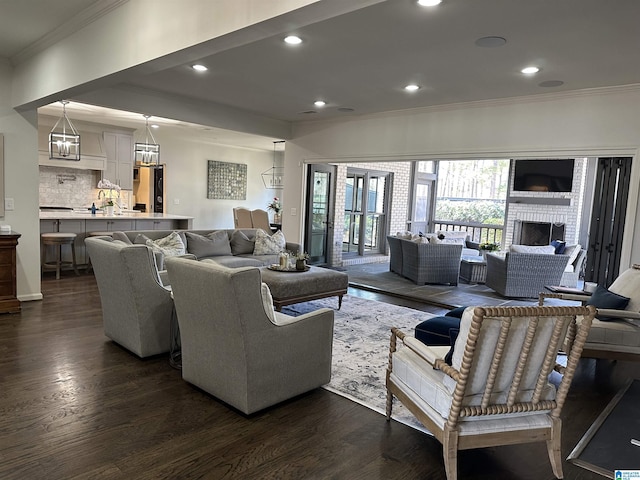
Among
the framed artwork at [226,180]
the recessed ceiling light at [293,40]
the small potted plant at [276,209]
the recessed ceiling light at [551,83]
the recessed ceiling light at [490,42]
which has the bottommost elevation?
the small potted plant at [276,209]

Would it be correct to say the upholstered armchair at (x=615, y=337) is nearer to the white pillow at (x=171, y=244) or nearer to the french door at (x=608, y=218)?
the french door at (x=608, y=218)

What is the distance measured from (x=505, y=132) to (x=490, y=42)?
2.10m

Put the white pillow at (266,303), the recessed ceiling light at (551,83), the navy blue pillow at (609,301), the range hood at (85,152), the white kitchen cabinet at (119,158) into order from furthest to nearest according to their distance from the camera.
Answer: the white kitchen cabinet at (119,158) → the range hood at (85,152) → the recessed ceiling light at (551,83) → the navy blue pillow at (609,301) → the white pillow at (266,303)

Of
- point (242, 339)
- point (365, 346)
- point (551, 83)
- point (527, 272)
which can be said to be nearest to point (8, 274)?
point (242, 339)

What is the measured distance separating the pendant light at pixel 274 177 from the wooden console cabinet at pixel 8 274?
25.1 feet

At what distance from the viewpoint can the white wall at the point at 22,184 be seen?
492 cm

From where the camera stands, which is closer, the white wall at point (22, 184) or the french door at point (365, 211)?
the white wall at point (22, 184)

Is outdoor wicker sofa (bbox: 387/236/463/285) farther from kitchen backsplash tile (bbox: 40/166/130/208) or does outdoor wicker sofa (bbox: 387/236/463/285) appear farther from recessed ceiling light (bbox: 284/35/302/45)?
kitchen backsplash tile (bbox: 40/166/130/208)

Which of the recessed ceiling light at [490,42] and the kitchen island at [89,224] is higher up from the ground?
the recessed ceiling light at [490,42]

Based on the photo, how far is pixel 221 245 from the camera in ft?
21.3

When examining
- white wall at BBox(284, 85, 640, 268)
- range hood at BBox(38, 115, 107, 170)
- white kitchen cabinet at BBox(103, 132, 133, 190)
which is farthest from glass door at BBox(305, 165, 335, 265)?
range hood at BBox(38, 115, 107, 170)

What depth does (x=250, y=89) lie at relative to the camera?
540cm

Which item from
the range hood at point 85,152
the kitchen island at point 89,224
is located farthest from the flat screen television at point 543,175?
the range hood at point 85,152

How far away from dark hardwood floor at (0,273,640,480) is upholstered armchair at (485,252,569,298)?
2836 millimetres
